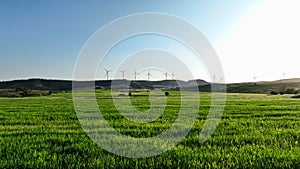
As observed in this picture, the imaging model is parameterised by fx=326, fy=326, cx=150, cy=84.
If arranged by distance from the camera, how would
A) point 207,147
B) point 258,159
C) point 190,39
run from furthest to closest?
point 190,39
point 207,147
point 258,159

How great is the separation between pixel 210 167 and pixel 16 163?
453cm

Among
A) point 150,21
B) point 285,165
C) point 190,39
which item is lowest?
point 285,165

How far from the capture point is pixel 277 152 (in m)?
8.70

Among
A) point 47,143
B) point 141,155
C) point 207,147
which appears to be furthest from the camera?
point 47,143

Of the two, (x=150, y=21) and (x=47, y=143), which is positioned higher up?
(x=150, y=21)

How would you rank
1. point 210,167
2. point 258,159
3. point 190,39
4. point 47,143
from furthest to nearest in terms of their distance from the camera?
point 190,39 < point 47,143 < point 258,159 < point 210,167

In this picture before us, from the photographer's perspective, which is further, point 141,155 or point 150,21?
point 150,21

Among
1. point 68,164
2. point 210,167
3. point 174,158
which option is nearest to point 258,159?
point 210,167

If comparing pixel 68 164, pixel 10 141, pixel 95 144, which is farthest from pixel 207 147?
pixel 10 141

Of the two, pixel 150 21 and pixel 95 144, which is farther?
pixel 150 21

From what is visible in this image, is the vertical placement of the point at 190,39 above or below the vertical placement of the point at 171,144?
above

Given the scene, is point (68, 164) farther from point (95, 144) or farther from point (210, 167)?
point (210, 167)

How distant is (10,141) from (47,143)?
1.43 metres

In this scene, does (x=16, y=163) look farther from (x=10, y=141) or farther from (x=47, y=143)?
(x=10, y=141)
